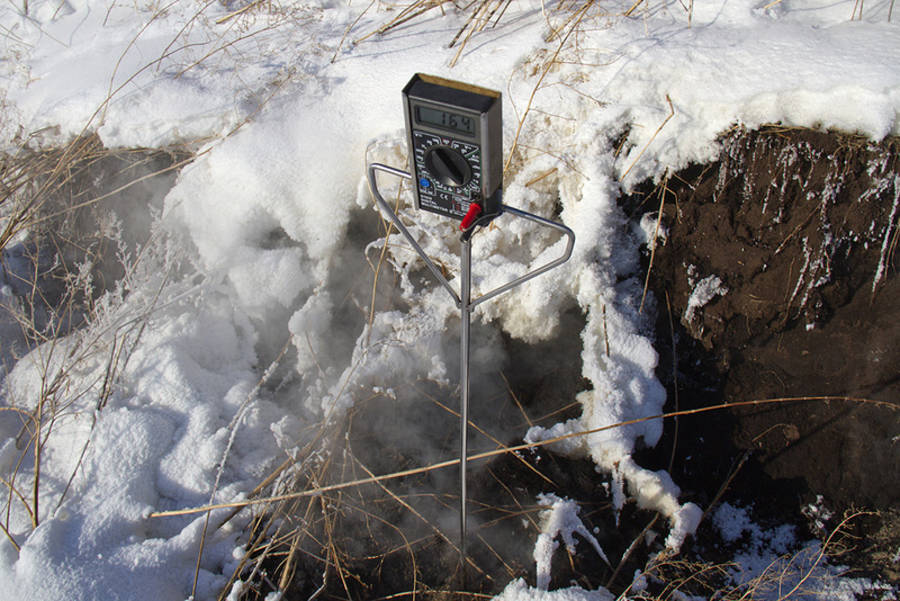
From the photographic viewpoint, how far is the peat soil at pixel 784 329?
210cm

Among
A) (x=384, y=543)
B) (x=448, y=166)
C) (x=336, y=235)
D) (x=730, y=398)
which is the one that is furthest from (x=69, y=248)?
(x=730, y=398)

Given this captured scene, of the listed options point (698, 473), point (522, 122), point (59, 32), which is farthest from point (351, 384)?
point (59, 32)

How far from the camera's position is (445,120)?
1078 mm

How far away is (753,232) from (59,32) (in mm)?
3235

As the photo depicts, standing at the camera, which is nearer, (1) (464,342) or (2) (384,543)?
(1) (464,342)

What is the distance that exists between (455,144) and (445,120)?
4cm

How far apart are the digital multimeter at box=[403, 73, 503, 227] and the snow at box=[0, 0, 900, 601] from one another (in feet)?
3.48

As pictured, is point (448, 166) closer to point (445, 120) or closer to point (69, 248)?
point (445, 120)

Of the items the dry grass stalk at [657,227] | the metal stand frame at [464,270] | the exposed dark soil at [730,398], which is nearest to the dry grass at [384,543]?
the exposed dark soil at [730,398]

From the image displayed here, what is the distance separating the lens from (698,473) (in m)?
2.18

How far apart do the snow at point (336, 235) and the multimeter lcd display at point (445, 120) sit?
118 cm

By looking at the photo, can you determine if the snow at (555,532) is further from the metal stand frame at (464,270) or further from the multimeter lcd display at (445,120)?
the multimeter lcd display at (445,120)

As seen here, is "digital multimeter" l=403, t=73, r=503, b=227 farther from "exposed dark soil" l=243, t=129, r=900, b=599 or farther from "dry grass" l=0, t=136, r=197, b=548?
"dry grass" l=0, t=136, r=197, b=548

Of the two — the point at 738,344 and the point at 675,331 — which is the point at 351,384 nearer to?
the point at 675,331
